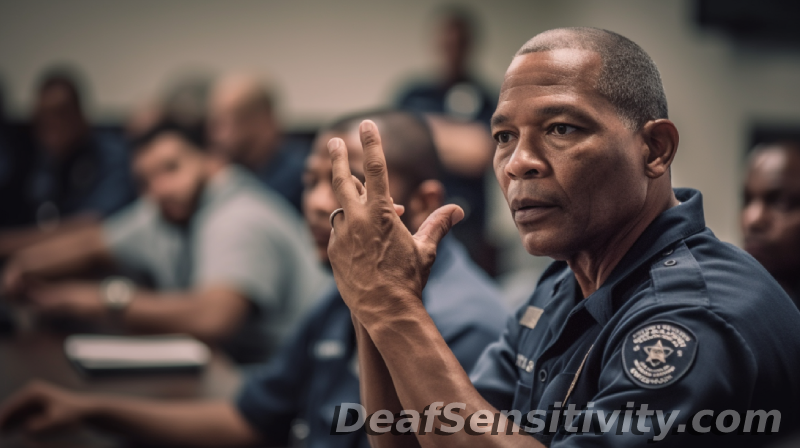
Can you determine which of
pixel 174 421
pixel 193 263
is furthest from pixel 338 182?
pixel 193 263

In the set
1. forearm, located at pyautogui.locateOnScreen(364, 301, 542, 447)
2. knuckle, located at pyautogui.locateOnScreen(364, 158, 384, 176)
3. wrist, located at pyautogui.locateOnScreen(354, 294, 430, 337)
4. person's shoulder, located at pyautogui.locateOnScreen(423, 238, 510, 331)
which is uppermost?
knuckle, located at pyautogui.locateOnScreen(364, 158, 384, 176)

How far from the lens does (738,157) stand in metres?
4.46

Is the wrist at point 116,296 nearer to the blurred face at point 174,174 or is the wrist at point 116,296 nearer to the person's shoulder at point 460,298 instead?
the blurred face at point 174,174

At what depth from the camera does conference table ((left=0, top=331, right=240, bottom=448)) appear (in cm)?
168

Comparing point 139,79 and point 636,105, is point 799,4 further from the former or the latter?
point 139,79

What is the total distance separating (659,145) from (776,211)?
38.4 inches

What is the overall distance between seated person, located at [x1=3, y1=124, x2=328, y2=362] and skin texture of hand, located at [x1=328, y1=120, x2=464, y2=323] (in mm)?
1608

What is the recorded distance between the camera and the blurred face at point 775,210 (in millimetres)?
1694

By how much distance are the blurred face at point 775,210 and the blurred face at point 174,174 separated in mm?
1847

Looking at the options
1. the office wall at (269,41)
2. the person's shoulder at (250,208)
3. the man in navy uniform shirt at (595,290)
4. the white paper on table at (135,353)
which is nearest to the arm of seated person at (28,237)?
the white paper on table at (135,353)

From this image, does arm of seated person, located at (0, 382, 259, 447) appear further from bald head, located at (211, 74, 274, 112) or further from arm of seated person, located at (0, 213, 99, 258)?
bald head, located at (211, 74, 274, 112)

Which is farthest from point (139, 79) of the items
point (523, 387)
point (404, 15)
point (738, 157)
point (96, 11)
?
point (523, 387)

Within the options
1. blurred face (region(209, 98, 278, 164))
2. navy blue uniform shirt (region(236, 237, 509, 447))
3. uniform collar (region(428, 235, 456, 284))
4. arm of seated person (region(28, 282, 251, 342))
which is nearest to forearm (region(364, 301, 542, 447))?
navy blue uniform shirt (region(236, 237, 509, 447))

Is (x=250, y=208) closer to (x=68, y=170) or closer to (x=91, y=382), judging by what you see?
(x=91, y=382)
